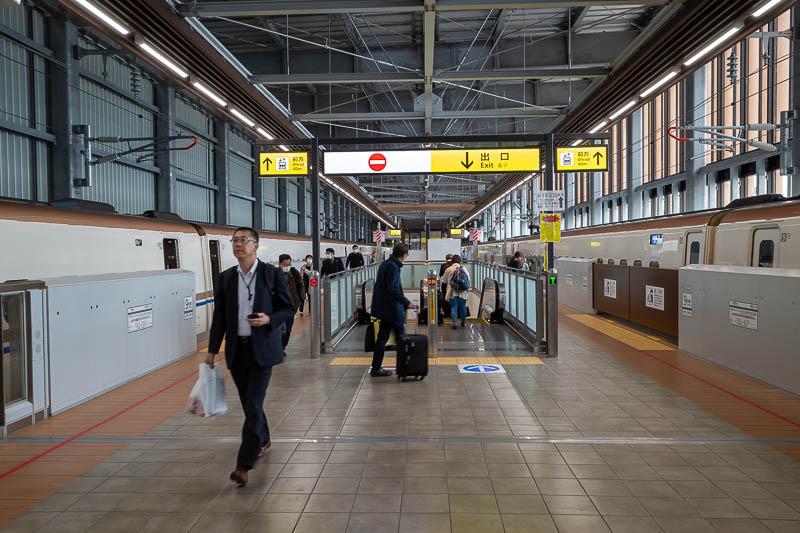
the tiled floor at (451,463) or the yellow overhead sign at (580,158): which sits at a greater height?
the yellow overhead sign at (580,158)

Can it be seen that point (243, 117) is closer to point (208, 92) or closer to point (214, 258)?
point (208, 92)

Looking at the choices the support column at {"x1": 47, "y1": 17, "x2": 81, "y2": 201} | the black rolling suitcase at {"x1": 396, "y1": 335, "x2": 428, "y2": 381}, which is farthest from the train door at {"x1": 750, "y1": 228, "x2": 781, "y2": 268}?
the support column at {"x1": 47, "y1": 17, "x2": 81, "y2": 201}

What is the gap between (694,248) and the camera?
1070cm

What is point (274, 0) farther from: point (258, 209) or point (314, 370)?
point (258, 209)

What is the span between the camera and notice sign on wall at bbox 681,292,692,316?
801 centimetres

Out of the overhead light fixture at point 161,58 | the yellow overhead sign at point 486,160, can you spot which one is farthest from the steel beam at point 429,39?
the overhead light fixture at point 161,58

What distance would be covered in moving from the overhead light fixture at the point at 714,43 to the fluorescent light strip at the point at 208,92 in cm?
683

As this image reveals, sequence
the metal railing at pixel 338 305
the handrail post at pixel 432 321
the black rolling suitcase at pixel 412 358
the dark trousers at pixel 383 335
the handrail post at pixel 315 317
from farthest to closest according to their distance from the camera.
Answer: the metal railing at pixel 338 305 → the handrail post at pixel 432 321 → the handrail post at pixel 315 317 → the dark trousers at pixel 383 335 → the black rolling suitcase at pixel 412 358

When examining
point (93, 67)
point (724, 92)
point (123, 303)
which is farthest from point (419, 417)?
point (724, 92)

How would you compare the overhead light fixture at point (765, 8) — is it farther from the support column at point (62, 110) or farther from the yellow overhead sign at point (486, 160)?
the support column at point (62, 110)

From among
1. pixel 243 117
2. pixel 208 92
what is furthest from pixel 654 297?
pixel 208 92

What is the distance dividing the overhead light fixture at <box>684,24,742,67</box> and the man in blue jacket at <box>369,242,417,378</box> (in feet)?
15.0

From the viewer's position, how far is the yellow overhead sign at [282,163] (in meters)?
9.34

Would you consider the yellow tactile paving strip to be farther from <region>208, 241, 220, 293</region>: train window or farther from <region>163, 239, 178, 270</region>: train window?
<region>208, 241, 220, 293</region>: train window
